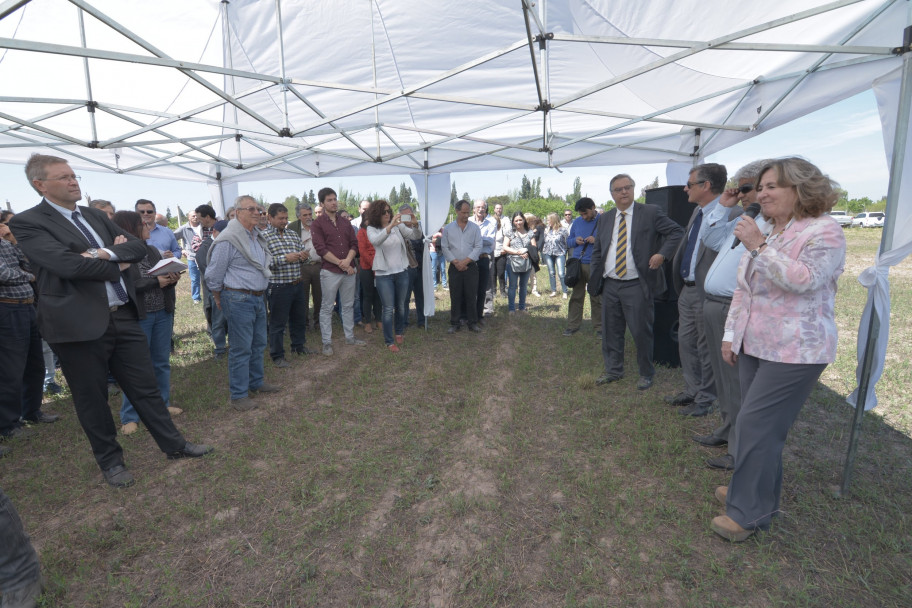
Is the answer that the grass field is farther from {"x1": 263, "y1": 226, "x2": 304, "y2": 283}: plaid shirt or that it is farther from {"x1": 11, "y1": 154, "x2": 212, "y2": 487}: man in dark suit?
{"x1": 263, "y1": 226, "x2": 304, "y2": 283}: plaid shirt

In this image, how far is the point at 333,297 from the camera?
6164 mm

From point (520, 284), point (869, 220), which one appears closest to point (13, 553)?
point (520, 284)

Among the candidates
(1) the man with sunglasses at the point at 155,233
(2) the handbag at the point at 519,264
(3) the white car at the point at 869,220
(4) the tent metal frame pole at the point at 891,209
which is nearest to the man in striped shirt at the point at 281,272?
(1) the man with sunglasses at the point at 155,233

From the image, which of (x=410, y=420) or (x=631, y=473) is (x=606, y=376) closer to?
(x=631, y=473)

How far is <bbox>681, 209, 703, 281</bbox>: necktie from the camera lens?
356 centimetres

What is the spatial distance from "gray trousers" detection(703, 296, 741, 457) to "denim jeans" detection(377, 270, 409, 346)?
4.10 meters

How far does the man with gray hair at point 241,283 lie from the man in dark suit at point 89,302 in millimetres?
1039

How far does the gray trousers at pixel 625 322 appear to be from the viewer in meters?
4.43

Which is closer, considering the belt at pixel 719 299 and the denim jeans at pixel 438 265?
the belt at pixel 719 299

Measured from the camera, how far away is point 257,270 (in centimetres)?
427

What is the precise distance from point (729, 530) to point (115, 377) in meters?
3.94

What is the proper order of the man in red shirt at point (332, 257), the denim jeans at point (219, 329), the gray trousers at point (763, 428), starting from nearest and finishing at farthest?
1. the gray trousers at point (763, 428)
2. the denim jeans at point (219, 329)
3. the man in red shirt at point (332, 257)

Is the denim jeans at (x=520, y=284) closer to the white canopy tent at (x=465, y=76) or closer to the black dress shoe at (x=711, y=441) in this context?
the white canopy tent at (x=465, y=76)

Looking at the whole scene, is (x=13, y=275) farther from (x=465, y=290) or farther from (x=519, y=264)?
(x=519, y=264)
